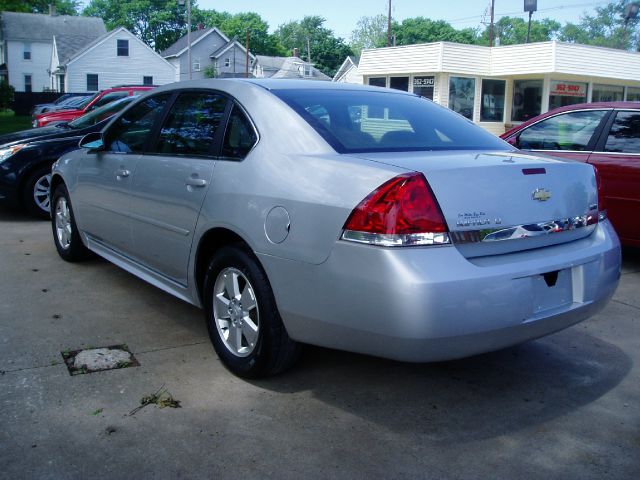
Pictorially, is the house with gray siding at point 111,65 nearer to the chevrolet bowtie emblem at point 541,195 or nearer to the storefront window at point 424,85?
the storefront window at point 424,85

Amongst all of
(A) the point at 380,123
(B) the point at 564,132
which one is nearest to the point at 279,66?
(B) the point at 564,132

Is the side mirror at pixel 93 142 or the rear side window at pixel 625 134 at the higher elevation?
the rear side window at pixel 625 134

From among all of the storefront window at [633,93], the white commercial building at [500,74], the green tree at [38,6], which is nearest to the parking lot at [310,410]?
the white commercial building at [500,74]

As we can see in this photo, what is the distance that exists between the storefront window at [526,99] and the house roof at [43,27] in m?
43.5

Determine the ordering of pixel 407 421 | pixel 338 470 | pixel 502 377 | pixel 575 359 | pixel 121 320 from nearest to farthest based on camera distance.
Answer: pixel 338 470, pixel 407 421, pixel 502 377, pixel 575 359, pixel 121 320

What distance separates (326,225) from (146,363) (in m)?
1.53

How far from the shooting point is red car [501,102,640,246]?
5.93 m

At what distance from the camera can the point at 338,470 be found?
275 cm

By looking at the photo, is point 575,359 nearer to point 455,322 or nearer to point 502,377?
point 502,377

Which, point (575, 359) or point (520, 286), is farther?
Result: point (575, 359)

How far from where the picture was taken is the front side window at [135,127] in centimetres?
458

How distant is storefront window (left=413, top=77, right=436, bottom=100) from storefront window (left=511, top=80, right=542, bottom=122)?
13.8 ft

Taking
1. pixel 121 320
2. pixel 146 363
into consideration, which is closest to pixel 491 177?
pixel 146 363

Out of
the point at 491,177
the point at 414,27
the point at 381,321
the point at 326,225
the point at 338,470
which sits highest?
the point at 414,27
